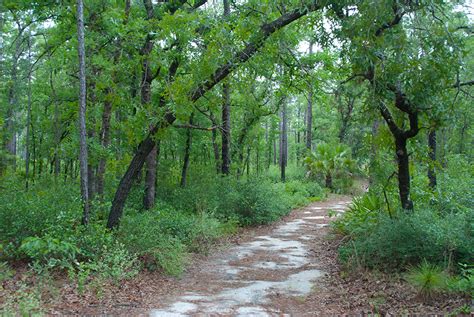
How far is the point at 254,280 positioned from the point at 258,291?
728 millimetres

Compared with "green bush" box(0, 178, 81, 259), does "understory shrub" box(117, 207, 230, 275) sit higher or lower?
lower

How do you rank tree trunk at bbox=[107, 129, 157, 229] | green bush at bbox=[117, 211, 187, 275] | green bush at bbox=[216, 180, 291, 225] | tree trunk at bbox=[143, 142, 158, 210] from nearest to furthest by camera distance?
1. green bush at bbox=[117, 211, 187, 275]
2. tree trunk at bbox=[107, 129, 157, 229]
3. tree trunk at bbox=[143, 142, 158, 210]
4. green bush at bbox=[216, 180, 291, 225]

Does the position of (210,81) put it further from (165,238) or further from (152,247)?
(152,247)

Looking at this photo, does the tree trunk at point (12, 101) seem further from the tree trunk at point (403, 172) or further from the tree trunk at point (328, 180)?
the tree trunk at point (328, 180)

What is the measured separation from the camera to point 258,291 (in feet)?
21.9

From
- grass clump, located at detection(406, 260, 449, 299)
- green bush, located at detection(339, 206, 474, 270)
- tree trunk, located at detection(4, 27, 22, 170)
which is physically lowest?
grass clump, located at detection(406, 260, 449, 299)

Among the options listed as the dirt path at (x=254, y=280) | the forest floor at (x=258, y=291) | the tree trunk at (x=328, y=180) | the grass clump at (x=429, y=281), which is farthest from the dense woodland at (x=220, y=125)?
the tree trunk at (x=328, y=180)

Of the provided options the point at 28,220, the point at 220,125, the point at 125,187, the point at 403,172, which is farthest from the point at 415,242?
the point at 28,220

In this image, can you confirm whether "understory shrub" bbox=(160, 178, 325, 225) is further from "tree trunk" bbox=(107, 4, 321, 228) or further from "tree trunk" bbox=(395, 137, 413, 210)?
"tree trunk" bbox=(395, 137, 413, 210)

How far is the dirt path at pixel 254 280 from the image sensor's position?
5781mm

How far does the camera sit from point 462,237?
6.06 metres

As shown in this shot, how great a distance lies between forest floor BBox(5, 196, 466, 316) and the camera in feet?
18.0

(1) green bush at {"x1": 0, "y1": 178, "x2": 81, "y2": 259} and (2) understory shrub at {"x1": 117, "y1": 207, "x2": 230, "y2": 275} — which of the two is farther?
(2) understory shrub at {"x1": 117, "y1": 207, "x2": 230, "y2": 275}

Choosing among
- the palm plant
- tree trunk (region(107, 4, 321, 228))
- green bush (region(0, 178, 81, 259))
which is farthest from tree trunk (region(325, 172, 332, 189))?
green bush (region(0, 178, 81, 259))
